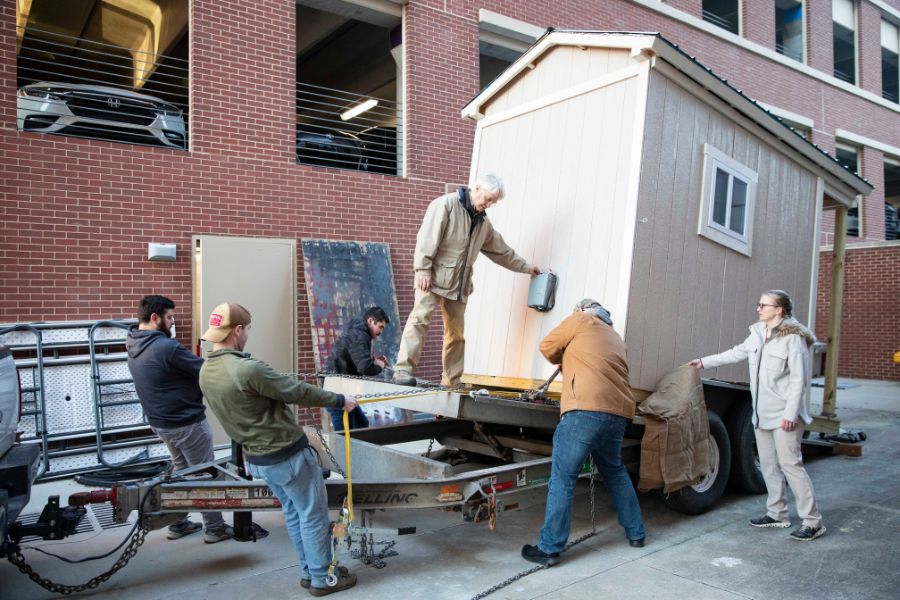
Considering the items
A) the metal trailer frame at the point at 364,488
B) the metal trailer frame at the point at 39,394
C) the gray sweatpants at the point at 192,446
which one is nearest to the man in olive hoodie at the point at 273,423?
the metal trailer frame at the point at 364,488

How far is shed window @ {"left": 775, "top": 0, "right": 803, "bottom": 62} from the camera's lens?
17188mm

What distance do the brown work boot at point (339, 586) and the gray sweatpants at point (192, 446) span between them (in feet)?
4.29

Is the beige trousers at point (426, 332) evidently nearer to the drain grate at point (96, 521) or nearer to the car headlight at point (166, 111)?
the drain grate at point (96, 521)

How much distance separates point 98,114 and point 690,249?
646cm

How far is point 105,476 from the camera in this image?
6391mm

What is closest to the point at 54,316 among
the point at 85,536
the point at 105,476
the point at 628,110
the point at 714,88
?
the point at 105,476

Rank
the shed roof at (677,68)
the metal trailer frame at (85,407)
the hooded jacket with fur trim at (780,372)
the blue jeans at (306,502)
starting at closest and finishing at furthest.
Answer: the blue jeans at (306,502), the hooded jacket with fur trim at (780,372), the shed roof at (677,68), the metal trailer frame at (85,407)

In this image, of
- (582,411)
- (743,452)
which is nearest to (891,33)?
(743,452)

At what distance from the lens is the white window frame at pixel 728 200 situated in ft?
19.5

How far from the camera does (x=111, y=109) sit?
7.82m

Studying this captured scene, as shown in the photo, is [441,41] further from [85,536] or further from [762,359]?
Answer: [85,536]

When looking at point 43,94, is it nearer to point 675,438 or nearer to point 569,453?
point 569,453

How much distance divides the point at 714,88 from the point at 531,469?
3575mm

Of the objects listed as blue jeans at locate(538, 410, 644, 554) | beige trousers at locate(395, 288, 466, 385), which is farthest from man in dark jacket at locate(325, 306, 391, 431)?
blue jeans at locate(538, 410, 644, 554)
